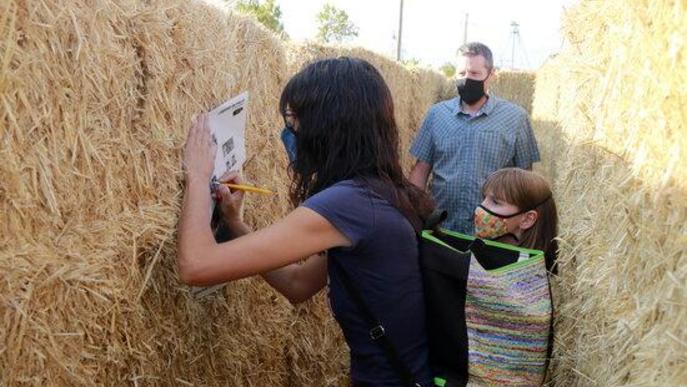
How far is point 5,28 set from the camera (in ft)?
5.77

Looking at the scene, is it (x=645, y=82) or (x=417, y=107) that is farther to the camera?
(x=417, y=107)

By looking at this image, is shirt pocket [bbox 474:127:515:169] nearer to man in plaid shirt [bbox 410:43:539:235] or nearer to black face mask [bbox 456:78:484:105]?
man in plaid shirt [bbox 410:43:539:235]

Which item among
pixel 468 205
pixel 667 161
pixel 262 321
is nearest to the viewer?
pixel 667 161

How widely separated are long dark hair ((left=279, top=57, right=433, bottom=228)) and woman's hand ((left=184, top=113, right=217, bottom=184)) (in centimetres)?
42

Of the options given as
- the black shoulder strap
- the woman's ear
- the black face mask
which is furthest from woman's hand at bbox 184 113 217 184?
the black face mask

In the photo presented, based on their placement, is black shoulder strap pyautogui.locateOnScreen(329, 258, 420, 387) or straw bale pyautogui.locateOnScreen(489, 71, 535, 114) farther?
straw bale pyautogui.locateOnScreen(489, 71, 535, 114)

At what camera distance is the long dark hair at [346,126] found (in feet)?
7.80

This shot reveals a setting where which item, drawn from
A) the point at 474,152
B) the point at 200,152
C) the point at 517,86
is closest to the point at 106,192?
the point at 200,152

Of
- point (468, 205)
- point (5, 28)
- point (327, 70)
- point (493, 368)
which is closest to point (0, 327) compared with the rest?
point (5, 28)

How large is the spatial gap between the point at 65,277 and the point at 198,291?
100 cm

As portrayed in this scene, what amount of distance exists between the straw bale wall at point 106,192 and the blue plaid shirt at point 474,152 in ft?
6.08

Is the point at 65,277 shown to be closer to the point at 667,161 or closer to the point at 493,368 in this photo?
the point at 493,368

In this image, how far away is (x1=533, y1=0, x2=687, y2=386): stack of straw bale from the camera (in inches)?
61.7

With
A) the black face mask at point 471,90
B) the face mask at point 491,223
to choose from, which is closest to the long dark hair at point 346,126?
the face mask at point 491,223
